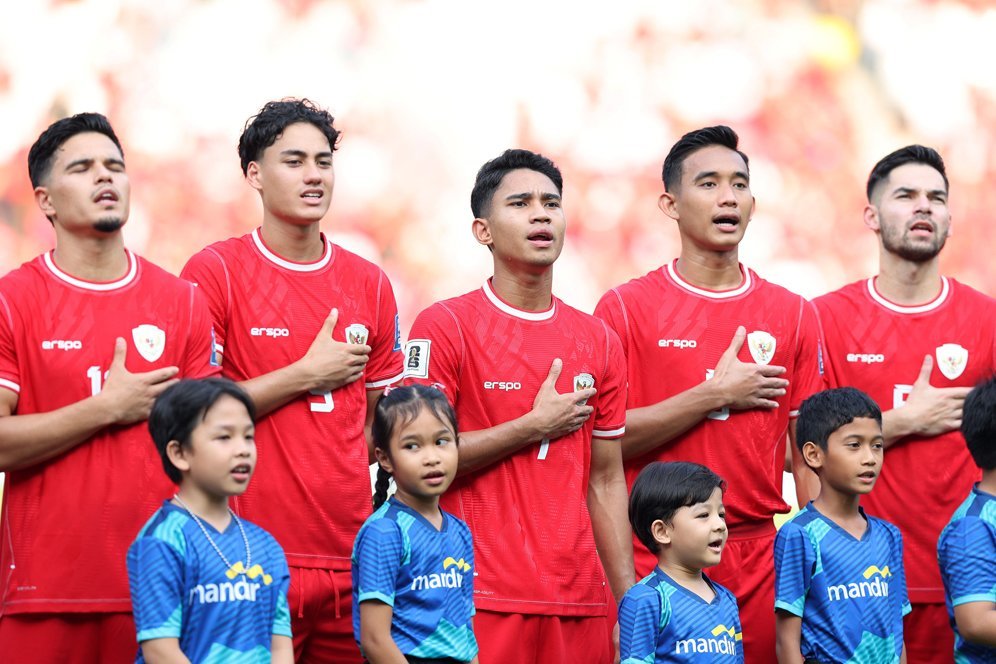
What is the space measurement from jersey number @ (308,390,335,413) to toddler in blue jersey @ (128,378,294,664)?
77 cm

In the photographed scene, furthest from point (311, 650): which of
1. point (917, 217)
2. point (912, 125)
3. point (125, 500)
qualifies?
point (912, 125)

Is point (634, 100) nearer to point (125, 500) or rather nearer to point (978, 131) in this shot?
point (978, 131)

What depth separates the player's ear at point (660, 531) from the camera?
178 inches

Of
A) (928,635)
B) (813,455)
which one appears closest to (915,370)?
(813,455)

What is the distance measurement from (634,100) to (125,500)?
4.54m

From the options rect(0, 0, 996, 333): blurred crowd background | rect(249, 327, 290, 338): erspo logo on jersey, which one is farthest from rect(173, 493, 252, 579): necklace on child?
rect(0, 0, 996, 333): blurred crowd background

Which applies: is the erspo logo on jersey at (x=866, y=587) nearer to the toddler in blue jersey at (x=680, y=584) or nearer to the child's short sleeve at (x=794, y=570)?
the child's short sleeve at (x=794, y=570)

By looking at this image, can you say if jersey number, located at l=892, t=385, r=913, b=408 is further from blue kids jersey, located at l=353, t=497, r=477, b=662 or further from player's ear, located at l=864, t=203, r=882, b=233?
blue kids jersey, located at l=353, t=497, r=477, b=662

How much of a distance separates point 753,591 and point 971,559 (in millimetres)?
770

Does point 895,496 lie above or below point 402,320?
below

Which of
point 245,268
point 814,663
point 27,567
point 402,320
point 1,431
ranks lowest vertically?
point 814,663

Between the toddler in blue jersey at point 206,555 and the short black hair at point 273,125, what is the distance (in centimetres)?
131

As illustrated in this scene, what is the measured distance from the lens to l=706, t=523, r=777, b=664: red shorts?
5047 mm

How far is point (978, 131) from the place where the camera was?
8227mm
